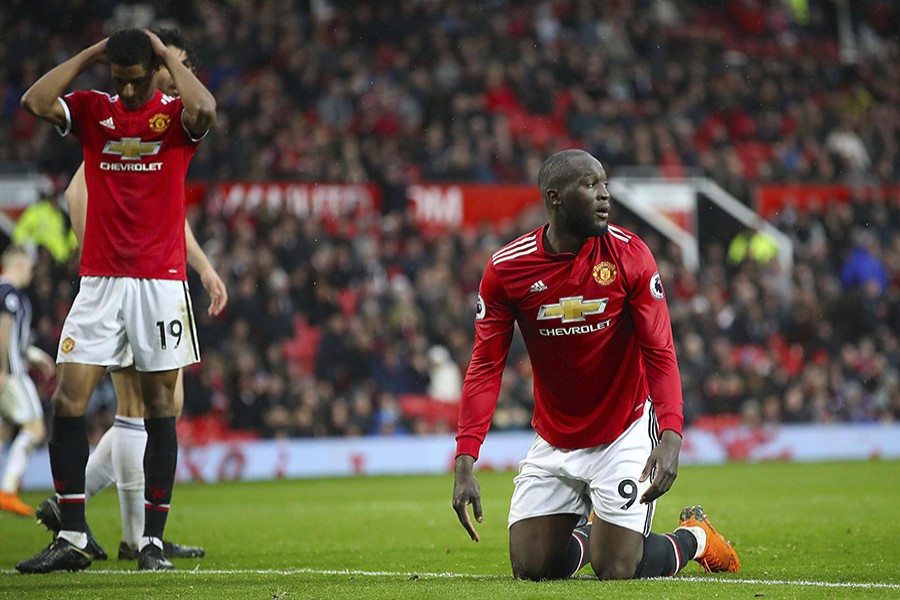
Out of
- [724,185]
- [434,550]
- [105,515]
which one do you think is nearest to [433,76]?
[724,185]

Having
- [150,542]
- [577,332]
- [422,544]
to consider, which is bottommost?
[422,544]

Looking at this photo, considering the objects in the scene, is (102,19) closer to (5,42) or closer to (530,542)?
(5,42)

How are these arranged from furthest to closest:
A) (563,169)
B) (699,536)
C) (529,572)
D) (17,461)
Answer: (17,461) < (699,536) < (529,572) < (563,169)

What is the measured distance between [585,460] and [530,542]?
1.47 feet

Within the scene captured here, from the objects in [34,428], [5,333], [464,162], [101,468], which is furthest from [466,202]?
[101,468]

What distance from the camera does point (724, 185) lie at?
22578 mm

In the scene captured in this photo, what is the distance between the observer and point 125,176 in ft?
22.8

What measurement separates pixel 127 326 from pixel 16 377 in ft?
18.0

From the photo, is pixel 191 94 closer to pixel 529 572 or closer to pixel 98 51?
pixel 98 51

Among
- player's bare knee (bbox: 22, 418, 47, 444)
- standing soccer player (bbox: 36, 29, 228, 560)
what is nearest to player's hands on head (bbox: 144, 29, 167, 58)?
standing soccer player (bbox: 36, 29, 228, 560)

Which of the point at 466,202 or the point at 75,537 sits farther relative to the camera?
the point at 466,202

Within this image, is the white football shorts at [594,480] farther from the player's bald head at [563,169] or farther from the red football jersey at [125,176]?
the red football jersey at [125,176]

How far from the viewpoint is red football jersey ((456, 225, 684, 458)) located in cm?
598

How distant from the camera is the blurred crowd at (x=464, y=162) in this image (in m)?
18.3
